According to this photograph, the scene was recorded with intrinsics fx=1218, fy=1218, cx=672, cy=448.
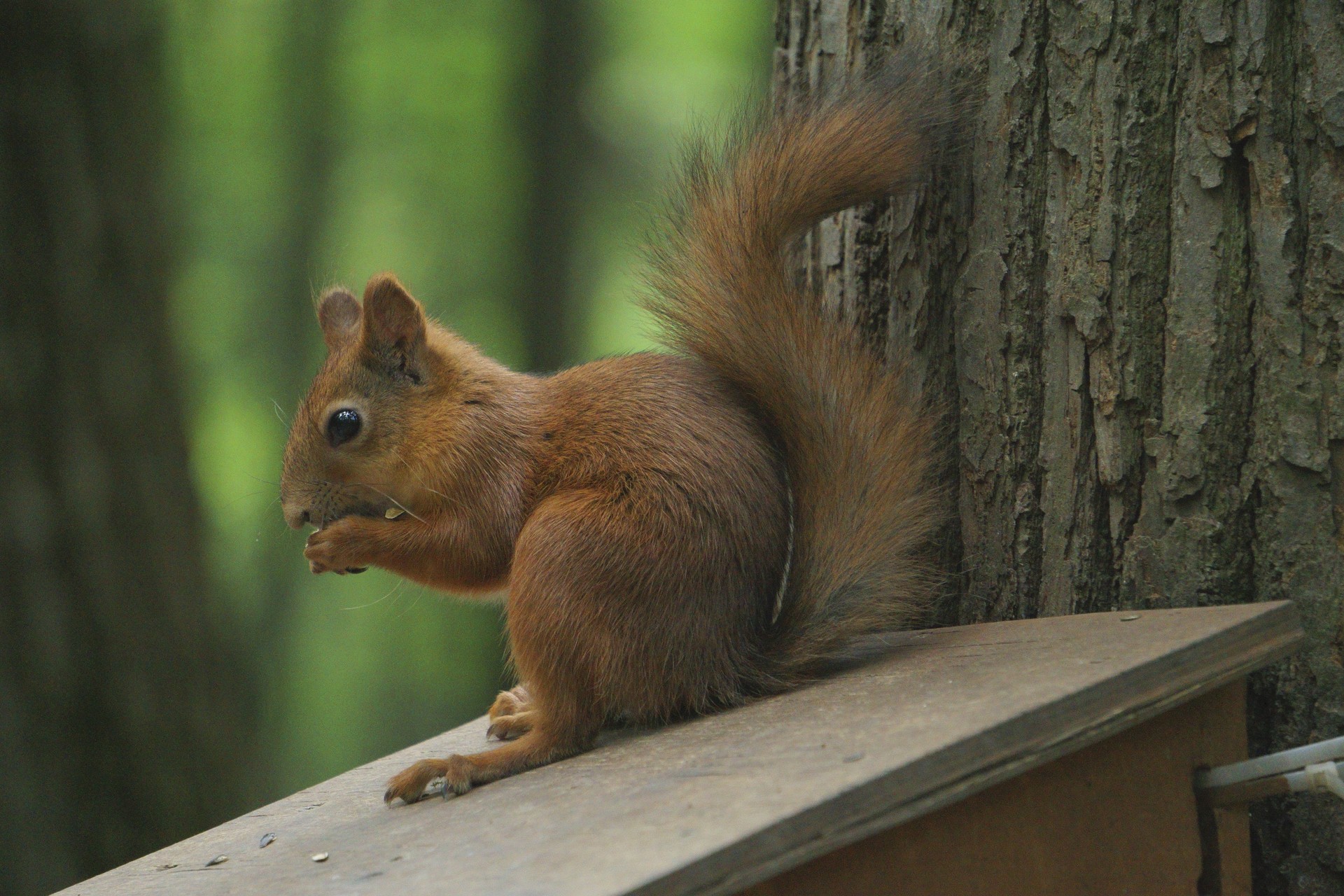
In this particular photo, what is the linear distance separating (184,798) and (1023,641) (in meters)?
2.56

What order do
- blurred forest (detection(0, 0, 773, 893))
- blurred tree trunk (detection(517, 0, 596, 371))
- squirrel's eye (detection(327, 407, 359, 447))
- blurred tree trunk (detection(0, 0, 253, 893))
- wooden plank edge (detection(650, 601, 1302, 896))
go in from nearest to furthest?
wooden plank edge (detection(650, 601, 1302, 896)) < squirrel's eye (detection(327, 407, 359, 447)) < blurred tree trunk (detection(0, 0, 253, 893)) < blurred forest (detection(0, 0, 773, 893)) < blurred tree trunk (detection(517, 0, 596, 371))

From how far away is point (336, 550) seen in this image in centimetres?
187

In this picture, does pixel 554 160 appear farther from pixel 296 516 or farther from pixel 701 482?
pixel 701 482

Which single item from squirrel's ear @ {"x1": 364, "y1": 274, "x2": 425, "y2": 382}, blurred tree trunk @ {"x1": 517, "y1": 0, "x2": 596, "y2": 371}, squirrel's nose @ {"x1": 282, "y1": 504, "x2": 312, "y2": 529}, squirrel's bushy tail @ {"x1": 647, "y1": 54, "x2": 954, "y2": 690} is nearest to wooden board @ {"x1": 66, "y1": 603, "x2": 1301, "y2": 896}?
squirrel's bushy tail @ {"x1": 647, "y1": 54, "x2": 954, "y2": 690}

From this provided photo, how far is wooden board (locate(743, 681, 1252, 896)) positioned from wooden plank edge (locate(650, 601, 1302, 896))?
0.31 feet

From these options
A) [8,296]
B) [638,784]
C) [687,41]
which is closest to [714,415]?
[638,784]

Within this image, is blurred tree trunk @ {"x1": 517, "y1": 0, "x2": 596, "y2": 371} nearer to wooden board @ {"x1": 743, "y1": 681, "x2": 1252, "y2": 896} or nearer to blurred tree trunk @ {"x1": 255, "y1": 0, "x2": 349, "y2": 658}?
blurred tree trunk @ {"x1": 255, "y1": 0, "x2": 349, "y2": 658}

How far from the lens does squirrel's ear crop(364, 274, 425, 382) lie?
2.07 metres

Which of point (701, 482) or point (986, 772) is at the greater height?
point (701, 482)

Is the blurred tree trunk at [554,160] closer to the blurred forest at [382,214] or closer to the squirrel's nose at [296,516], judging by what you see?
the blurred forest at [382,214]

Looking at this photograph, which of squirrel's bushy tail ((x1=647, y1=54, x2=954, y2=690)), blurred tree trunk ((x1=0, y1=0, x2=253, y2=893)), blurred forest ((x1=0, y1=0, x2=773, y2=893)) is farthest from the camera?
blurred forest ((x1=0, y1=0, x2=773, y2=893))

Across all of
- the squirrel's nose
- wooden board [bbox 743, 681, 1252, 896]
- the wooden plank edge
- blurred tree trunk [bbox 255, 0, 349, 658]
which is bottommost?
wooden board [bbox 743, 681, 1252, 896]

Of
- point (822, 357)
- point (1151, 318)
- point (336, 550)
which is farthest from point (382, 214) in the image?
point (1151, 318)

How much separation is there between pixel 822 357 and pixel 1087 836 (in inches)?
29.8
